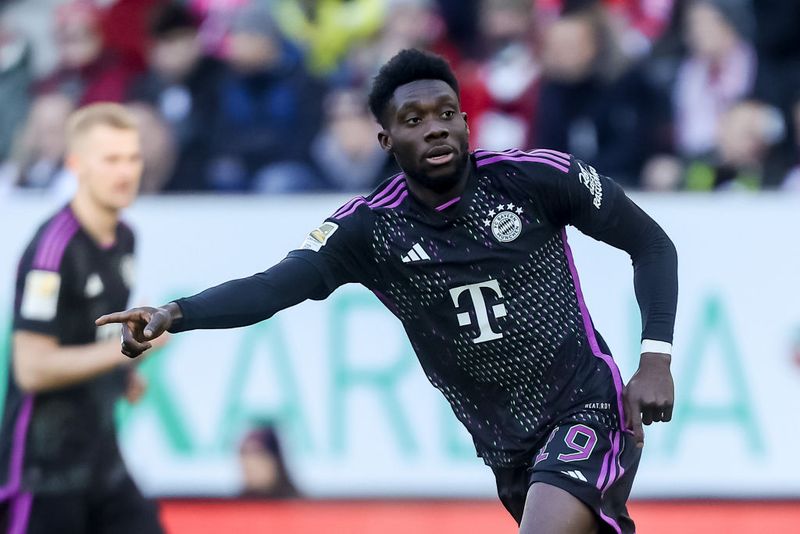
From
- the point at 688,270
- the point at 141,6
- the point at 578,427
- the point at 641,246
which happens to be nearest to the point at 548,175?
the point at 641,246

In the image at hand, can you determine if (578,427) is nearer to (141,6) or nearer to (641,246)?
(641,246)

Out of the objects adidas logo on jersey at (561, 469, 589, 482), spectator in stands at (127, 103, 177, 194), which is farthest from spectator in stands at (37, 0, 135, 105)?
adidas logo on jersey at (561, 469, 589, 482)

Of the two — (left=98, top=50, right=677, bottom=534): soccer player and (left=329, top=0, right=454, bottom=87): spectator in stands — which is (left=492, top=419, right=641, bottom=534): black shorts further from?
(left=329, top=0, right=454, bottom=87): spectator in stands

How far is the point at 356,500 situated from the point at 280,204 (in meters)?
1.68

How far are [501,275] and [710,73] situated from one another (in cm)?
471

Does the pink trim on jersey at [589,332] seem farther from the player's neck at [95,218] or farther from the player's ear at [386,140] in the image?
the player's neck at [95,218]

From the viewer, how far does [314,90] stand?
29.7 ft

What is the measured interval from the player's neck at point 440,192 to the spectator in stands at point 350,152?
155 inches

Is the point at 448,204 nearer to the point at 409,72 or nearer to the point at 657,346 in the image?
the point at 409,72

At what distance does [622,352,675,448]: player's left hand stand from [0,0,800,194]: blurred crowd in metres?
4.15

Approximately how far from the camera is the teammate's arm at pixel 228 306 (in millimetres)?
3955

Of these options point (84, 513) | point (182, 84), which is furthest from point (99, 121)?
point (182, 84)

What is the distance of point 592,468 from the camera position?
174 inches

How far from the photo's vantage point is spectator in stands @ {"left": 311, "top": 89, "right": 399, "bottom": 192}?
8.62m
